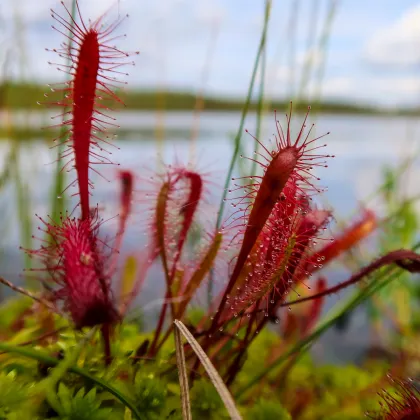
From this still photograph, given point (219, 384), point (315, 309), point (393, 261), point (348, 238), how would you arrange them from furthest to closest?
point (315, 309) < point (348, 238) < point (393, 261) < point (219, 384)

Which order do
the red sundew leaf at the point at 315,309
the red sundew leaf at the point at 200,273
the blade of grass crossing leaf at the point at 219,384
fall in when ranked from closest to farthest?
1. the blade of grass crossing leaf at the point at 219,384
2. the red sundew leaf at the point at 200,273
3. the red sundew leaf at the point at 315,309

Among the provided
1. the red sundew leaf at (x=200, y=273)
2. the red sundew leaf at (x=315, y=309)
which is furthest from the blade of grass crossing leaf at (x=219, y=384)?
the red sundew leaf at (x=315, y=309)

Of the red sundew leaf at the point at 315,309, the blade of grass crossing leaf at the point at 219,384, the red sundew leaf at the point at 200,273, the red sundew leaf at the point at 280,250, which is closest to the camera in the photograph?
the blade of grass crossing leaf at the point at 219,384

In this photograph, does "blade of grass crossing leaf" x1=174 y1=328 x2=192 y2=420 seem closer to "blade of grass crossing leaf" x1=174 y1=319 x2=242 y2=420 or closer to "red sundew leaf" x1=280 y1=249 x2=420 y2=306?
"blade of grass crossing leaf" x1=174 y1=319 x2=242 y2=420

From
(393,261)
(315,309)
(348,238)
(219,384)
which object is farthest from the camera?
(315,309)

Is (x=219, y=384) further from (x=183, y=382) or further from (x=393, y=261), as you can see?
(x=393, y=261)

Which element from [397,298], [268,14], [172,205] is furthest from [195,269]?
[397,298]

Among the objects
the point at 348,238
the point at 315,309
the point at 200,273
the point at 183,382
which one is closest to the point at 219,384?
the point at 183,382

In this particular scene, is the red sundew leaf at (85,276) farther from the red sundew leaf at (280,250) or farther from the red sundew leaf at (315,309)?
the red sundew leaf at (315,309)

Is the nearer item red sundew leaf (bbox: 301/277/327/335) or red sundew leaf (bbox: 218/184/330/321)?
red sundew leaf (bbox: 218/184/330/321)

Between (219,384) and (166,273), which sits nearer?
(219,384)

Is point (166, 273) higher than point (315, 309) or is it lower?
higher

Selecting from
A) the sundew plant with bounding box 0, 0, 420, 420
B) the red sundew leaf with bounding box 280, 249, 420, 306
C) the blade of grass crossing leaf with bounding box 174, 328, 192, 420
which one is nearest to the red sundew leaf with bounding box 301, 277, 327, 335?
the sundew plant with bounding box 0, 0, 420, 420

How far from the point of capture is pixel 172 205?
0.61 m
